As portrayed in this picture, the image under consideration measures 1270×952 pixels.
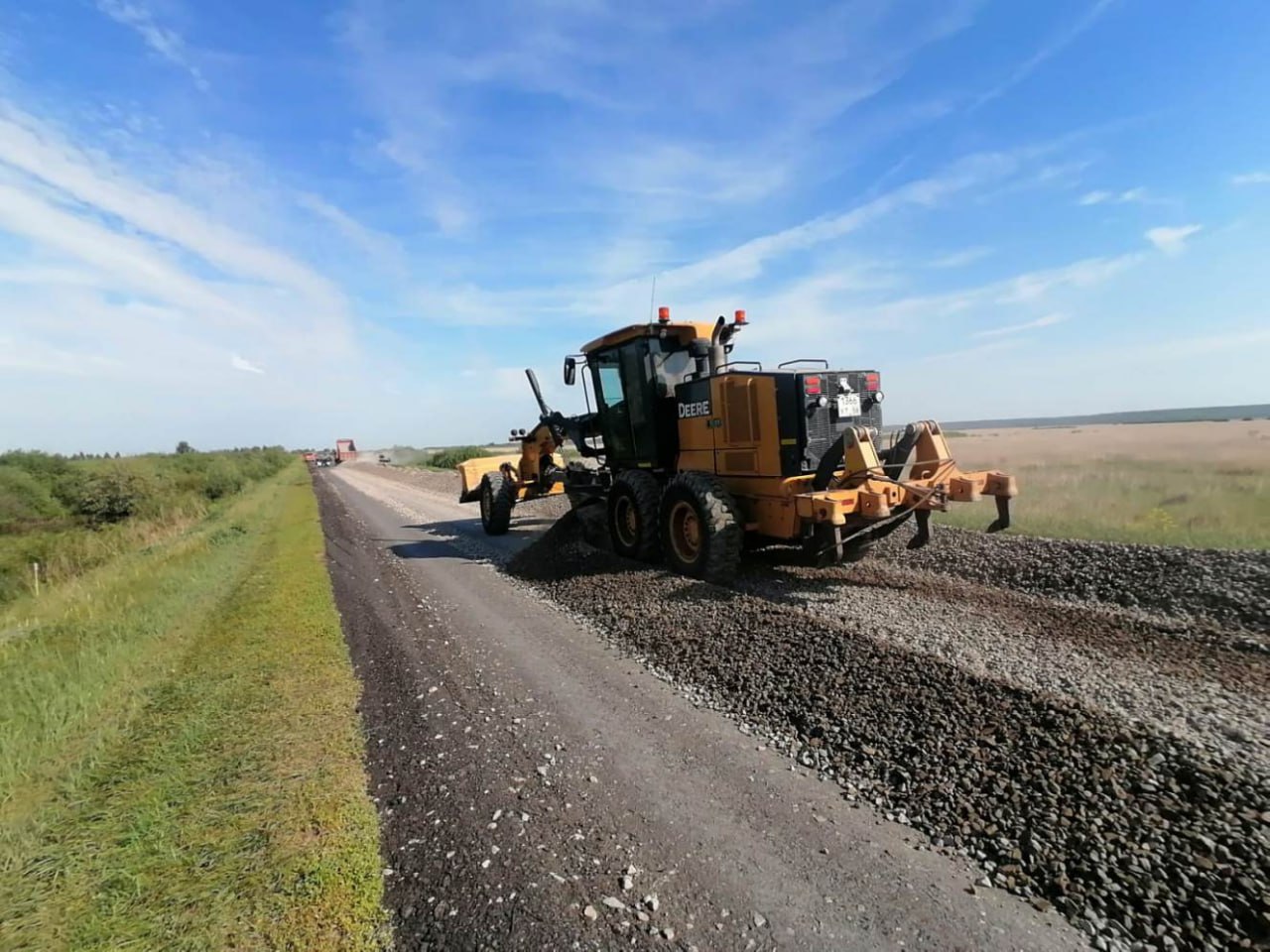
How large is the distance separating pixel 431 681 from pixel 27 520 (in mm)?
44601

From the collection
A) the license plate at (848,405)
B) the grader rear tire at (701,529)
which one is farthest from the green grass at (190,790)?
the license plate at (848,405)

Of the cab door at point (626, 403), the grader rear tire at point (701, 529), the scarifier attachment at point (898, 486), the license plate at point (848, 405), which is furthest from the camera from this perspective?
the cab door at point (626, 403)

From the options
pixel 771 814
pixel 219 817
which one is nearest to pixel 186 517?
pixel 219 817

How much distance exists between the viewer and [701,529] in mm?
8195

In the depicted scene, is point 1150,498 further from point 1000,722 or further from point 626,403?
point 1000,722

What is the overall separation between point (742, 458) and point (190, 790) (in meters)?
6.61

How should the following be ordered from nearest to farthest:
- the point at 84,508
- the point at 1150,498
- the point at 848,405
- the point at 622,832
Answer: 1. the point at 622,832
2. the point at 848,405
3. the point at 1150,498
4. the point at 84,508

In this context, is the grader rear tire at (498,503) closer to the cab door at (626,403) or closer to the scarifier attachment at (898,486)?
Answer: the cab door at (626,403)

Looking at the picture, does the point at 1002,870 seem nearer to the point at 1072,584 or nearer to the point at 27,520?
the point at 1072,584

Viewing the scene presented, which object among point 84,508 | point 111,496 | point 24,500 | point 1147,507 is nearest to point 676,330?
point 1147,507

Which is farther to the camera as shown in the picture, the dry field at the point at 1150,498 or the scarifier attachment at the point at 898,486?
the dry field at the point at 1150,498

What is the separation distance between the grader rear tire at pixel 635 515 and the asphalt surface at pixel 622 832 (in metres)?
3.26

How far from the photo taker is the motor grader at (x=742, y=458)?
7289 mm

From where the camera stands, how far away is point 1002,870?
294cm
